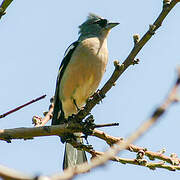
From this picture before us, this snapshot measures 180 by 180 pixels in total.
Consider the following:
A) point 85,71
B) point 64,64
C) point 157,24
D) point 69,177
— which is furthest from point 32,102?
point 64,64

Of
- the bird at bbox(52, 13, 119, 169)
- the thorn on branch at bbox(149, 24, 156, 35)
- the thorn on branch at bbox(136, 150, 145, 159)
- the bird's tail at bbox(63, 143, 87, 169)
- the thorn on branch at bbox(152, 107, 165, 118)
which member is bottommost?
the thorn on branch at bbox(152, 107, 165, 118)

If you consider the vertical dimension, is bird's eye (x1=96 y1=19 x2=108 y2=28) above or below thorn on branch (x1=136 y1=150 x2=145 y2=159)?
above

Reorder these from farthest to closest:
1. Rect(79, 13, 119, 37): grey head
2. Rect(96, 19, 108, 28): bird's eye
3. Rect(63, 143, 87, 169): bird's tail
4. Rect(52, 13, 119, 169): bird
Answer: Rect(96, 19, 108, 28): bird's eye < Rect(79, 13, 119, 37): grey head < Rect(52, 13, 119, 169): bird < Rect(63, 143, 87, 169): bird's tail

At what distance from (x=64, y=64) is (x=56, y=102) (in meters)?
0.82

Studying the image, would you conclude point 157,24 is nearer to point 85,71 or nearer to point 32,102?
point 32,102

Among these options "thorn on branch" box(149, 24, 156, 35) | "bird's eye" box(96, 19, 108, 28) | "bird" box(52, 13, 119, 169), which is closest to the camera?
"thorn on branch" box(149, 24, 156, 35)

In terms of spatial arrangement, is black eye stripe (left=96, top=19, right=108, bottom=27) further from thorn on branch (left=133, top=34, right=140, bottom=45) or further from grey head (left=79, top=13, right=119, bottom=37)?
thorn on branch (left=133, top=34, right=140, bottom=45)

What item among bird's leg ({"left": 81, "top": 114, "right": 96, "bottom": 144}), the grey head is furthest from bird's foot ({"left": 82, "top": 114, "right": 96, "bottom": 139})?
the grey head

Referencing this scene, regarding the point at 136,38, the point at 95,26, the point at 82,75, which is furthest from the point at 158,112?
the point at 95,26

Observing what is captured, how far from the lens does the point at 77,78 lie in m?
6.69

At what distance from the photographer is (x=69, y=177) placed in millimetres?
1263

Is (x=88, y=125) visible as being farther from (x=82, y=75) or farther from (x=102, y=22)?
(x=102, y=22)

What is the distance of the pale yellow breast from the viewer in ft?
21.7

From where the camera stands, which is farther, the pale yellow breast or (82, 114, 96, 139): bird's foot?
the pale yellow breast
